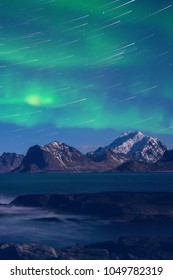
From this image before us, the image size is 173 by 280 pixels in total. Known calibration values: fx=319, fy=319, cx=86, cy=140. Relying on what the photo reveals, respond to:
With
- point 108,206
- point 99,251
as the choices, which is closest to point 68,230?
point 108,206

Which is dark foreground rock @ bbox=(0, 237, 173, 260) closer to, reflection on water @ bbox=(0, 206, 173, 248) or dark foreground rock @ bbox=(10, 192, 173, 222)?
reflection on water @ bbox=(0, 206, 173, 248)

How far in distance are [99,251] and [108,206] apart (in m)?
33.8

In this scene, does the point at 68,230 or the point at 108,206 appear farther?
the point at 108,206

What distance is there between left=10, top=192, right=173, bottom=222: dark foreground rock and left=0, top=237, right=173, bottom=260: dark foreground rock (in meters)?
21.7

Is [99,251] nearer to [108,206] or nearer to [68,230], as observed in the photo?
[68,230]

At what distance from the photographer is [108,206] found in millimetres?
59969

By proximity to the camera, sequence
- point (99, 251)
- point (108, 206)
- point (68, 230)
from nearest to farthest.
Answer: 1. point (99, 251)
2. point (68, 230)
3. point (108, 206)

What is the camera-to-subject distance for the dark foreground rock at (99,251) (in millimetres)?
24469

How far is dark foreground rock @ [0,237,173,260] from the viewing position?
24.5m

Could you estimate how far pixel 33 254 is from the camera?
24.2 metres
